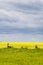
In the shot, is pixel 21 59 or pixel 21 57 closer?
pixel 21 59

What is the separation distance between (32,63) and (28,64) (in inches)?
42.8

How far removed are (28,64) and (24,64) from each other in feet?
2.24

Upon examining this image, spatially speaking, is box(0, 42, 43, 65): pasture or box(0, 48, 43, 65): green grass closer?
box(0, 48, 43, 65): green grass

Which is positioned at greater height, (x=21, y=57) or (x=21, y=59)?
(x=21, y=57)

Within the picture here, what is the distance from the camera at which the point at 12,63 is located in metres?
34.1

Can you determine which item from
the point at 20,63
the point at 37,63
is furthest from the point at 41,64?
the point at 20,63

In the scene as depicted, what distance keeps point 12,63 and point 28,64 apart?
9.41 ft

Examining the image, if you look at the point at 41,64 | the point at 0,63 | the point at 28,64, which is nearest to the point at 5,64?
the point at 0,63

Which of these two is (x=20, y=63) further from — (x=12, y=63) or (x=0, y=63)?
(x=0, y=63)

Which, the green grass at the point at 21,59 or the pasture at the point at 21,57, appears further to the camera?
the pasture at the point at 21,57

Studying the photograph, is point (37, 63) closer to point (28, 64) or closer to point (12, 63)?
point (28, 64)

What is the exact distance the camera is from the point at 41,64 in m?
33.3

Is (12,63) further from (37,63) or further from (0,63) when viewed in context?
(37,63)

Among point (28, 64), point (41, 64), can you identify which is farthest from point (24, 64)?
point (41, 64)
